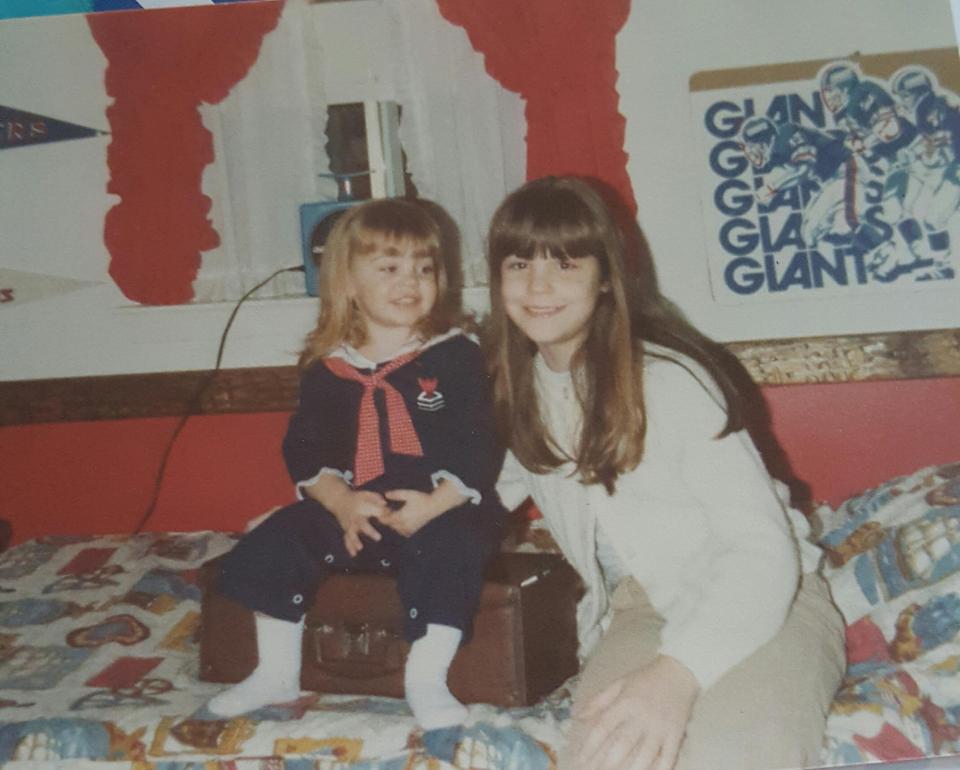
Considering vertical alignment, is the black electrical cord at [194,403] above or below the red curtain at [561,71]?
below

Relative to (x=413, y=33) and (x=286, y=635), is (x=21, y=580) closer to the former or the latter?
(x=286, y=635)

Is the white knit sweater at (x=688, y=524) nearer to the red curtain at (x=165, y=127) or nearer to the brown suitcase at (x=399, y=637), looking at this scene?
the brown suitcase at (x=399, y=637)

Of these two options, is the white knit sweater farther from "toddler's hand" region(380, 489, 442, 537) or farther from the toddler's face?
the toddler's face

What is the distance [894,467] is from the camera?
1.55 meters

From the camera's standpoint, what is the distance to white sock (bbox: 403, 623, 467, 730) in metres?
1.01

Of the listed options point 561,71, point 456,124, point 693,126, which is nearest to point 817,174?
point 693,126

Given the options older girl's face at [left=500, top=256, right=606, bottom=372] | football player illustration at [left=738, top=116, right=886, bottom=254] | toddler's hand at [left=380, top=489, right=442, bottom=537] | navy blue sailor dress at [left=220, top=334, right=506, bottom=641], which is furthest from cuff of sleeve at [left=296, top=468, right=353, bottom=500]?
football player illustration at [left=738, top=116, right=886, bottom=254]

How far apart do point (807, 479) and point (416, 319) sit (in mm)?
753

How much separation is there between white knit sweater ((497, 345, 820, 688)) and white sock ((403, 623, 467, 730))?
18cm

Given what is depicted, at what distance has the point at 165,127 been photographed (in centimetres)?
166

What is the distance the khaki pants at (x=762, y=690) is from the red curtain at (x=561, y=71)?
81cm

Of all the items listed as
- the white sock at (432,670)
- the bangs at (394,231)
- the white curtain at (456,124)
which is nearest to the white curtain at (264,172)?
the white curtain at (456,124)

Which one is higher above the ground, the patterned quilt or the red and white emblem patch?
the red and white emblem patch

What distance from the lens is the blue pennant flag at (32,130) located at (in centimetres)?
155
